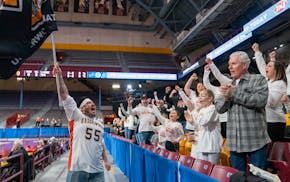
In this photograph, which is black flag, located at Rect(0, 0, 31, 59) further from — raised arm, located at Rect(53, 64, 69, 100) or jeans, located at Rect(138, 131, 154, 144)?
jeans, located at Rect(138, 131, 154, 144)

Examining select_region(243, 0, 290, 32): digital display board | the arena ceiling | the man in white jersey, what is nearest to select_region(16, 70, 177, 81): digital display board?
the arena ceiling

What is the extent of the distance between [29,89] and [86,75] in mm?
9194

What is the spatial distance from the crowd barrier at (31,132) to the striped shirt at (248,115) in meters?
18.4

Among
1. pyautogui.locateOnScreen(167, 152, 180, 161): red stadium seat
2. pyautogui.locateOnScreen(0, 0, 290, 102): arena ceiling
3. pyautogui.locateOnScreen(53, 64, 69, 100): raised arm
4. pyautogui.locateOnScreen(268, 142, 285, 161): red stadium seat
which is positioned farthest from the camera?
pyautogui.locateOnScreen(0, 0, 290, 102): arena ceiling

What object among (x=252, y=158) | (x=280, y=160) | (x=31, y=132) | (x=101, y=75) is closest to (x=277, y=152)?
(x=280, y=160)

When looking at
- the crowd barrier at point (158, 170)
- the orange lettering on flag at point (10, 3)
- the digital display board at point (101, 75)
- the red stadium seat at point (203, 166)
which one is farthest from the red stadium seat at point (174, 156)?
the digital display board at point (101, 75)

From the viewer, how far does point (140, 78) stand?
21.1 meters

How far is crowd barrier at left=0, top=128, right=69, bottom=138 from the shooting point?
18984mm

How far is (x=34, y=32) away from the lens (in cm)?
271

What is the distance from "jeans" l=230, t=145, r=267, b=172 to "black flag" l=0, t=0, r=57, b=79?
1.89 meters

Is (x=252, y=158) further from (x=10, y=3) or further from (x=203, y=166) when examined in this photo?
(x=10, y=3)

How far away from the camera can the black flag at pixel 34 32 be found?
2227 mm

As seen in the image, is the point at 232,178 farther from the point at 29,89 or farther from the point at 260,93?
the point at 29,89

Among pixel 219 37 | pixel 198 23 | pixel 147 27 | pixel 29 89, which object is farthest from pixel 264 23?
pixel 29 89
